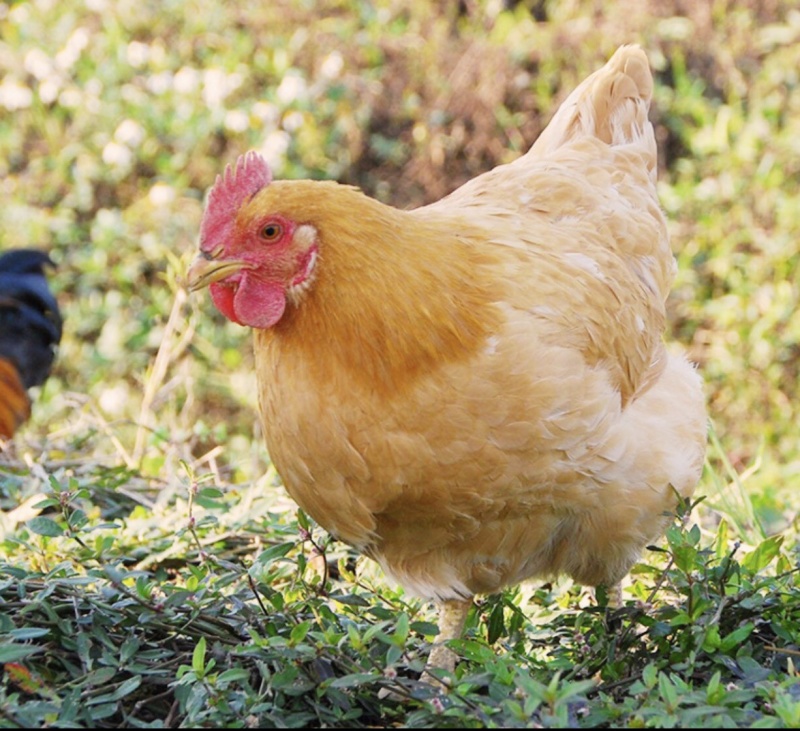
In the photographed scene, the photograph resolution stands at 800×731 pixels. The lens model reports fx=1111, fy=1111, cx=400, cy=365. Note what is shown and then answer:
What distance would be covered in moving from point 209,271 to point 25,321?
3.99m

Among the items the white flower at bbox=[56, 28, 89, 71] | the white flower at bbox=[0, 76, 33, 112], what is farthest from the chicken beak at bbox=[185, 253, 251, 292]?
the white flower at bbox=[56, 28, 89, 71]

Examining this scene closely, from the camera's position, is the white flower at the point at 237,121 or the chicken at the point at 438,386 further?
the white flower at the point at 237,121

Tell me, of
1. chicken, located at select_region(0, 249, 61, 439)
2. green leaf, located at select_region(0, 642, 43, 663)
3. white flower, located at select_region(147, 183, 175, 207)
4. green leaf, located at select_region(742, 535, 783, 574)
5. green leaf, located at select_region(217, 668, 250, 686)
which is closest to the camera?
green leaf, located at select_region(0, 642, 43, 663)

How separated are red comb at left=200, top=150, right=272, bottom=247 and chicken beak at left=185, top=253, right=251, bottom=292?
0.07 m

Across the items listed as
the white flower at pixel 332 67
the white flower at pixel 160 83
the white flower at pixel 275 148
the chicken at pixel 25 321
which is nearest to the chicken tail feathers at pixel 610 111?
the chicken at pixel 25 321

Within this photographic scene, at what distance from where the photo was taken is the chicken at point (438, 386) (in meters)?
2.64

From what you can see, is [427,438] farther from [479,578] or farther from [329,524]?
[479,578]

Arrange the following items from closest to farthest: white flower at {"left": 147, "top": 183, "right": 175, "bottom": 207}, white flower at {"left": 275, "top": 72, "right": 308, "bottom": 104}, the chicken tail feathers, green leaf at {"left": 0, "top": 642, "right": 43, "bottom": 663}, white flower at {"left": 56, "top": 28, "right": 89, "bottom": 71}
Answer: green leaf at {"left": 0, "top": 642, "right": 43, "bottom": 663} → the chicken tail feathers → white flower at {"left": 147, "top": 183, "right": 175, "bottom": 207} → white flower at {"left": 275, "top": 72, "right": 308, "bottom": 104} → white flower at {"left": 56, "top": 28, "right": 89, "bottom": 71}

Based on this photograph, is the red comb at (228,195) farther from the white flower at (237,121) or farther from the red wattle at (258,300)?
the white flower at (237,121)

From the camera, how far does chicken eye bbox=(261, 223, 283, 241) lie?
8.76 ft

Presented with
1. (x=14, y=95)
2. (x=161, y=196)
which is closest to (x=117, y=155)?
(x=161, y=196)

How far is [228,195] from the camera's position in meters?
2.73

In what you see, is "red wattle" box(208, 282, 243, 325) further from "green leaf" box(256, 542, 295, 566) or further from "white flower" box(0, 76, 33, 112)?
"white flower" box(0, 76, 33, 112)

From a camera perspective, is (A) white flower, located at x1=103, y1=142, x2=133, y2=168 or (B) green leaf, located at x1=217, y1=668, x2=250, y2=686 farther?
(A) white flower, located at x1=103, y1=142, x2=133, y2=168
